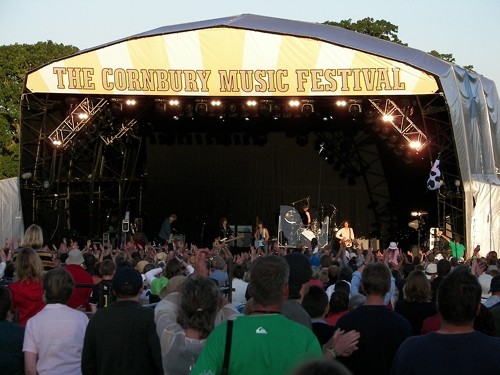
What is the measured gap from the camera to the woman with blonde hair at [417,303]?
684 cm

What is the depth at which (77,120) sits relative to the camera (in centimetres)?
2380

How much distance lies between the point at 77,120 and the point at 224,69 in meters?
4.02

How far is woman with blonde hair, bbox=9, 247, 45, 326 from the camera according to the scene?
7387 mm

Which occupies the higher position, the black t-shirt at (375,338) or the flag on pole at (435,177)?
the flag on pole at (435,177)

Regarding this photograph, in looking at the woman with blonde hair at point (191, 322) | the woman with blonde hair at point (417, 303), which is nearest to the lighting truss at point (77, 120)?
the woman with blonde hair at point (417, 303)

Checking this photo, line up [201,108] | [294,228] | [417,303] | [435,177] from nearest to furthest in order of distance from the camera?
[417,303] < [435,177] < [201,108] < [294,228]

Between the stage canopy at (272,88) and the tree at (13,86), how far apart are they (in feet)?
54.4

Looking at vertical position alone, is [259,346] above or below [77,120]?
below

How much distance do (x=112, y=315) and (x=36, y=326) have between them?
0.58 metres

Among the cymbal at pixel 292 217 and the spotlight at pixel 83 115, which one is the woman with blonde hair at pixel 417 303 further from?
the cymbal at pixel 292 217

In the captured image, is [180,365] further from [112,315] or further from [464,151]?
[464,151]

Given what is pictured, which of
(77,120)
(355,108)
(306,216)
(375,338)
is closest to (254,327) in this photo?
(375,338)

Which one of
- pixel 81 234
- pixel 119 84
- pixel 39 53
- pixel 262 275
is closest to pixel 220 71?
pixel 119 84

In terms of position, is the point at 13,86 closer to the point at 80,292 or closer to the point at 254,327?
the point at 80,292
